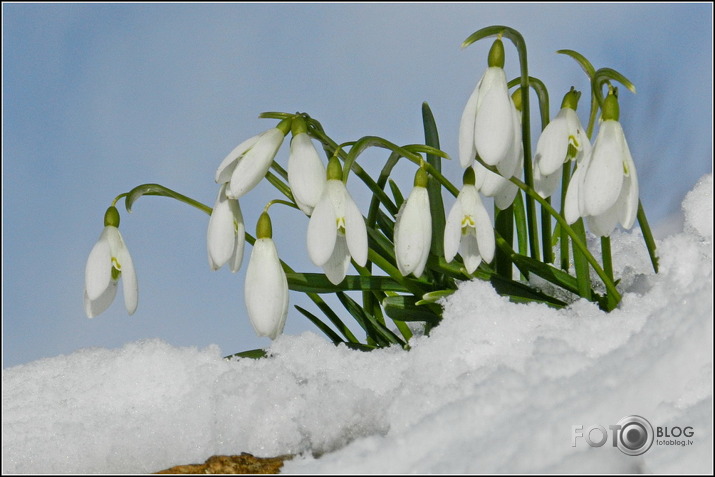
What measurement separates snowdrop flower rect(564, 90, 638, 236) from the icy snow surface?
0.08m

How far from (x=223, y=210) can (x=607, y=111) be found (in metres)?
0.61

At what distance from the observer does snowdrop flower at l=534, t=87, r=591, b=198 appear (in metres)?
1.25

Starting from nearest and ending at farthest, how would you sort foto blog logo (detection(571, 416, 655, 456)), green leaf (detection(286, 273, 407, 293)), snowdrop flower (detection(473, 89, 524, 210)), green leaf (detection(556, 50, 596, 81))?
1. foto blog logo (detection(571, 416, 655, 456))
2. snowdrop flower (detection(473, 89, 524, 210))
3. green leaf (detection(556, 50, 596, 81))
4. green leaf (detection(286, 273, 407, 293))

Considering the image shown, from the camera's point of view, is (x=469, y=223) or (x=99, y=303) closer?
(x=469, y=223)

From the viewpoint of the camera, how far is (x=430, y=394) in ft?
3.12

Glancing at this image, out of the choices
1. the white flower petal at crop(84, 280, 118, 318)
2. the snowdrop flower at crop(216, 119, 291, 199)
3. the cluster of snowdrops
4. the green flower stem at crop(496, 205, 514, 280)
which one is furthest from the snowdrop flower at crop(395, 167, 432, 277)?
the white flower petal at crop(84, 280, 118, 318)

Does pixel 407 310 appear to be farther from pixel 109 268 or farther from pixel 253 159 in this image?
pixel 109 268

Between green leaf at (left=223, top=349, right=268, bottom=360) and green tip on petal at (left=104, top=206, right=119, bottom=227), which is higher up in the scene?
green tip on petal at (left=104, top=206, right=119, bottom=227)

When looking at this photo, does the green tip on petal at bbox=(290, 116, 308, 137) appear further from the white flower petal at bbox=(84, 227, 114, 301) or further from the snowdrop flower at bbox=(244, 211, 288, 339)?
the white flower petal at bbox=(84, 227, 114, 301)

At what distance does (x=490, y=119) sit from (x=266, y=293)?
1.34 feet

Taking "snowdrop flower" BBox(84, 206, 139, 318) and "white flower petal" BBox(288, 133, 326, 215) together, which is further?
"snowdrop flower" BBox(84, 206, 139, 318)

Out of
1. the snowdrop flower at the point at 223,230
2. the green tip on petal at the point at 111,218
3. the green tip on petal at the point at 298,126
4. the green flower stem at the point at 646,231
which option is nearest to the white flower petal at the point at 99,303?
the green tip on petal at the point at 111,218

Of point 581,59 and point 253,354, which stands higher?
point 581,59

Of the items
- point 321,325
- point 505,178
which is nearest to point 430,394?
point 505,178
